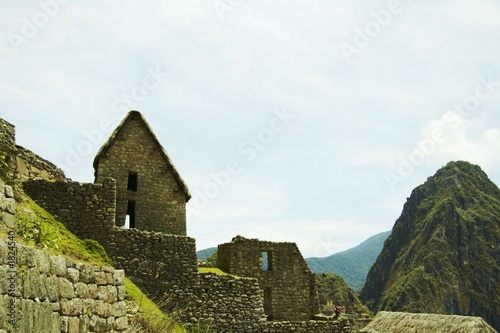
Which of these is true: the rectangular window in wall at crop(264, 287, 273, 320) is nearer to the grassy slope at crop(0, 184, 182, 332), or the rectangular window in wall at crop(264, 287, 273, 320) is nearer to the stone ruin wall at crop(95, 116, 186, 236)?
the stone ruin wall at crop(95, 116, 186, 236)

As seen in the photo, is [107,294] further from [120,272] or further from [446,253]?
[446,253]

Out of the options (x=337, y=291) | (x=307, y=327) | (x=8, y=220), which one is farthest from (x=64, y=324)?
(x=337, y=291)

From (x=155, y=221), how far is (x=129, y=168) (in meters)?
2.36

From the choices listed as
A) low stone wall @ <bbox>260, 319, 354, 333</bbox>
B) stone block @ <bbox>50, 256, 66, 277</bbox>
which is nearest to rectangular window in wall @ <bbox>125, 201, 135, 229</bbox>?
low stone wall @ <bbox>260, 319, 354, 333</bbox>

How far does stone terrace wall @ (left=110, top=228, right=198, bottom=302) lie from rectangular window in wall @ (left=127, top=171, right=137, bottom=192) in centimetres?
438

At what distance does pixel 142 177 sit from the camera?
20422 millimetres

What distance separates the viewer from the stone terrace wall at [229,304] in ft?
55.1

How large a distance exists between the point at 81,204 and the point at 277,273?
10.1m

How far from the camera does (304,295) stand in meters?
22.7

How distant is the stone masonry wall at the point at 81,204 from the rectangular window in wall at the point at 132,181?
14.9 feet

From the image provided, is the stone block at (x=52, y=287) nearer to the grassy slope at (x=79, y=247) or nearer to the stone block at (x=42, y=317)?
the stone block at (x=42, y=317)

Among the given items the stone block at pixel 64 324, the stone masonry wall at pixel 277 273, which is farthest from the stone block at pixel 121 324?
the stone masonry wall at pixel 277 273

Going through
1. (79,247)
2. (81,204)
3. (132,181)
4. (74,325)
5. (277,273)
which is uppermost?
(132,181)

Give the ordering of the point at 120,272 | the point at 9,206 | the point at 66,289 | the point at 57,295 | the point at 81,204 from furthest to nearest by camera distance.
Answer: the point at 81,204 → the point at 120,272 → the point at 66,289 → the point at 57,295 → the point at 9,206
